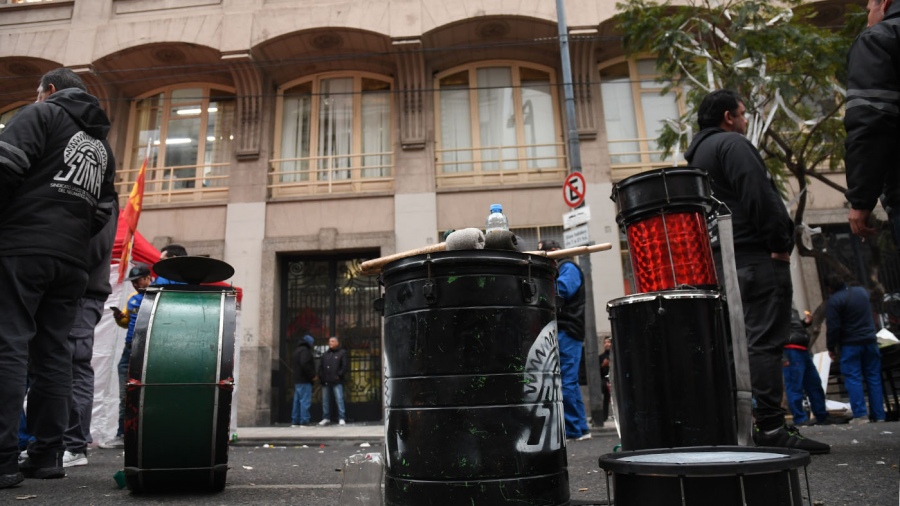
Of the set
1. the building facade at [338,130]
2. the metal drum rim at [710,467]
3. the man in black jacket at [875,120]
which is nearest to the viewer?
the metal drum rim at [710,467]

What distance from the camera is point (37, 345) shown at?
11.8 ft

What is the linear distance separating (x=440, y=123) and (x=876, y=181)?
1240cm

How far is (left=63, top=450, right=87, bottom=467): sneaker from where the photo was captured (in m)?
4.56

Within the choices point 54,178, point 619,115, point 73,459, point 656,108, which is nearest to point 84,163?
point 54,178

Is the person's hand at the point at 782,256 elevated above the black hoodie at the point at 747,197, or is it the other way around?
the black hoodie at the point at 747,197

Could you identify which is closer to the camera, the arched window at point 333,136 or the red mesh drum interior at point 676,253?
the red mesh drum interior at point 676,253

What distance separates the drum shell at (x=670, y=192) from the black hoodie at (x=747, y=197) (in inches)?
24.9

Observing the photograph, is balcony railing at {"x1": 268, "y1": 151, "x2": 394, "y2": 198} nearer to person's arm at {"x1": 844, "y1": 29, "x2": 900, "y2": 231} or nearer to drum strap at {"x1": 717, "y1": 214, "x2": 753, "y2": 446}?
drum strap at {"x1": 717, "y1": 214, "x2": 753, "y2": 446}

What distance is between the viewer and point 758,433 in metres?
3.63

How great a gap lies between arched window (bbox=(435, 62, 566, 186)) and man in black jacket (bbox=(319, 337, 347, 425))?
4.35m

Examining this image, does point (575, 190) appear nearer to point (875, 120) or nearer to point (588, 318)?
point (588, 318)

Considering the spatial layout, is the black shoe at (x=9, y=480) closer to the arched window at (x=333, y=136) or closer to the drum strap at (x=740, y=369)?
the drum strap at (x=740, y=369)

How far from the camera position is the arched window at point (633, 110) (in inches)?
549

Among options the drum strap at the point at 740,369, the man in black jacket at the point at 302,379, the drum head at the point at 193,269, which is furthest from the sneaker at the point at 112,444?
the drum strap at the point at 740,369
